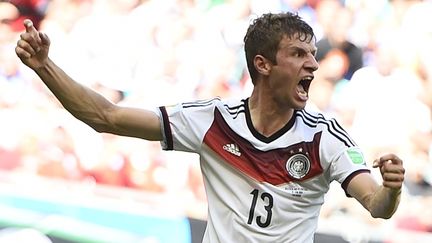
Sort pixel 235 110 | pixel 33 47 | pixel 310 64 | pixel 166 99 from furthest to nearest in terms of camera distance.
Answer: pixel 166 99 → pixel 235 110 → pixel 310 64 → pixel 33 47

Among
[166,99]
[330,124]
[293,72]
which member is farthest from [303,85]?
[166,99]

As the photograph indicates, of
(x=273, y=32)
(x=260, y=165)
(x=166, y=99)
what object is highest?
(x=166, y=99)

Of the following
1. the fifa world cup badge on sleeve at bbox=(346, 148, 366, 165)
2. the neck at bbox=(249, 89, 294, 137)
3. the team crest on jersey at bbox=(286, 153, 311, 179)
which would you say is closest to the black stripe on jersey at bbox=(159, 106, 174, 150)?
the neck at bbox=(249, 89, 294, 137)

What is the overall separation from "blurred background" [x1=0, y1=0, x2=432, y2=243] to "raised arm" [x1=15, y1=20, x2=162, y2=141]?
6.31 ft

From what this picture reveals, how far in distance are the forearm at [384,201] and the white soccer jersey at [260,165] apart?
0.15 m

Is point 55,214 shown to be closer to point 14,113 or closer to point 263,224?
point 14,113

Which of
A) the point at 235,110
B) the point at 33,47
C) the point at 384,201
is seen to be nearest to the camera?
the point at 384,201

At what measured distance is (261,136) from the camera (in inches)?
118

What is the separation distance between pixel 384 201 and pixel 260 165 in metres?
0.45

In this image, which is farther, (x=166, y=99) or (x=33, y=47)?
(x=166, y=99)

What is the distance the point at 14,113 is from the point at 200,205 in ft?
5.13

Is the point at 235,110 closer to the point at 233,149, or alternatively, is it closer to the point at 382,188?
the point at 233,149

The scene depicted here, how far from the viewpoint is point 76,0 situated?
5.76 metres

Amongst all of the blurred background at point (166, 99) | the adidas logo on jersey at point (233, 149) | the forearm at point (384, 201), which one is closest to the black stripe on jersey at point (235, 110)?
the adidas logo on jersey at point (233, 149)
